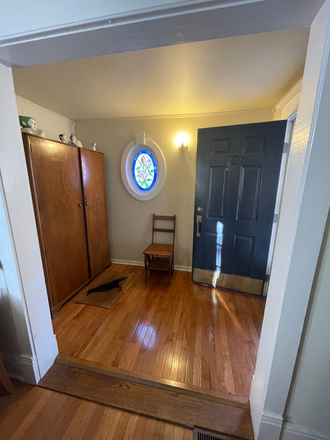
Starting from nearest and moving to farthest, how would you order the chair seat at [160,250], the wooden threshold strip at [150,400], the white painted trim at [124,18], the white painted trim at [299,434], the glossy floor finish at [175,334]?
the white painted trim at [124,18] → the white painted trim at [299,434] → the wooden threshold strip at [150,400] → the glossy floor finish at [175,334] → the chair seat at [160,250]

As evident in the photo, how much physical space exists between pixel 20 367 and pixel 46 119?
2.56 metres

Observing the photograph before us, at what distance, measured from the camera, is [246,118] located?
2.12 m

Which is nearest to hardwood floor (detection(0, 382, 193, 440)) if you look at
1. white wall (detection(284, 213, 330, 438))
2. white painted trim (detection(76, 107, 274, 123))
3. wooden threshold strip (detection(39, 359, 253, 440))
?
wooden threshold strip (detection(39, 359, 253, 440))

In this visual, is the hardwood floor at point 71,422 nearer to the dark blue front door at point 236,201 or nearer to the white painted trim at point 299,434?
the white painted trim at point 299,434

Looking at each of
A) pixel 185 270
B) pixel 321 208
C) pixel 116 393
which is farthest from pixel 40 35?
pixel 185 270

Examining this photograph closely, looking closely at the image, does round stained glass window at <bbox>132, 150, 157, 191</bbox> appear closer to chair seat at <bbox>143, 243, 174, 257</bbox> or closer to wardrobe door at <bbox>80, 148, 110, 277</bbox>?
wardrobe door at <bbox>80, 148, 110, 277</bbox>

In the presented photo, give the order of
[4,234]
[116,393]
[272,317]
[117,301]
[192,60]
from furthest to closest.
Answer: [117,301]
[192,60]
[116,393]
[4,234]
[272,317]

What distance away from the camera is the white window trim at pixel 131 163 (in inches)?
93.7

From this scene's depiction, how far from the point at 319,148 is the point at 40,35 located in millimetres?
1174

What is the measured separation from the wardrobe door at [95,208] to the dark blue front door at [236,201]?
4.59ft

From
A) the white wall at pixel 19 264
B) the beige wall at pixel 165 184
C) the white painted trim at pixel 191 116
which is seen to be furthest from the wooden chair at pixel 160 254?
the white painted trim at pixel 191 116

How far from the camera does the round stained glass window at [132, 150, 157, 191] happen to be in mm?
2528

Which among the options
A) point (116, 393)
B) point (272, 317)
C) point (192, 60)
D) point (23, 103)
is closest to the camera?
point (272, 317)

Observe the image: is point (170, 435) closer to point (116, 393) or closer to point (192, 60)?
point (116, 393)
